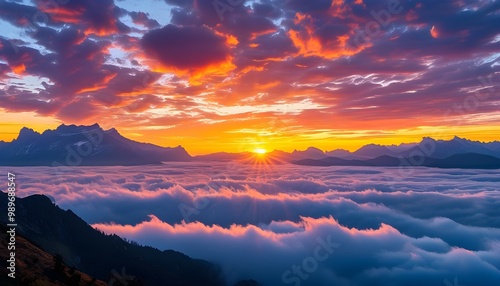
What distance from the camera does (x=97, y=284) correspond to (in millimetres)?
64625

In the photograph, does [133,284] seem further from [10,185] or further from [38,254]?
[10,185]

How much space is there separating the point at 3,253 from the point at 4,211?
165885mm

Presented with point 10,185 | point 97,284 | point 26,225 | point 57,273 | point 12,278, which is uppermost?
point 10,185

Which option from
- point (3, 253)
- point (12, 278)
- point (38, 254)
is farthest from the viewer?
point (38, 254)

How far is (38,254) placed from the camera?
63.7 m

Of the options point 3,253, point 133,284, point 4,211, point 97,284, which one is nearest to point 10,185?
point 3,253

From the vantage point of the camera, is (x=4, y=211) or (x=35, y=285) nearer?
(x=35, y=285)

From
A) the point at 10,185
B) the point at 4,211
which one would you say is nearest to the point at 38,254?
the point at 10,185

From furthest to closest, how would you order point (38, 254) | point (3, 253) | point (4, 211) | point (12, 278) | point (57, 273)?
point (4, 211) < point (38, 254) < point (57, 273) < point (3, 253) < point (12, 278)

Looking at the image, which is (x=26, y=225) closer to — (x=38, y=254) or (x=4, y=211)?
(x=4, y=211)

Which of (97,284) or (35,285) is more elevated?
(35,285)

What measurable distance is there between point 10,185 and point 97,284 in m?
25.9

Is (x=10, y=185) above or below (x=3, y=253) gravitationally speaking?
above

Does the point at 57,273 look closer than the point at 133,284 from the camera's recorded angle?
Yes
